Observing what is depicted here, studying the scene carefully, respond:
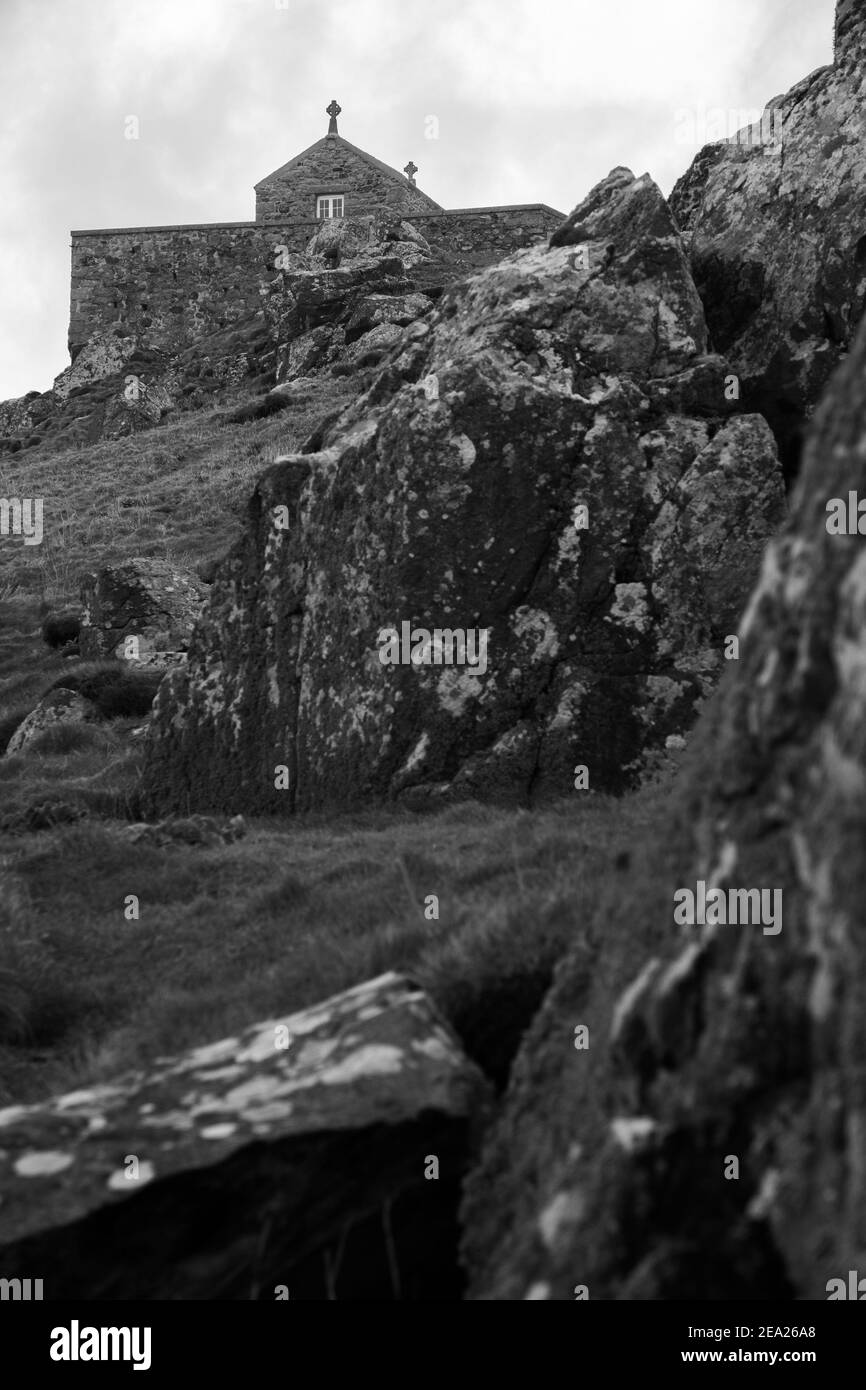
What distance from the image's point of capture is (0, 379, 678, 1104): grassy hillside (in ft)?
21.3

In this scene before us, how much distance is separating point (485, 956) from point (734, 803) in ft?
7.97

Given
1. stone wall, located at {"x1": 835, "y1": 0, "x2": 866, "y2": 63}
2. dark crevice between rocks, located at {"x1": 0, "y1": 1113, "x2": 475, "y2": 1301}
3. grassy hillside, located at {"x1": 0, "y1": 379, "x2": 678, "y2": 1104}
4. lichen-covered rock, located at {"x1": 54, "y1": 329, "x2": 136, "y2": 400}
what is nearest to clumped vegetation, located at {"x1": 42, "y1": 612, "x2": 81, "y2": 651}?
grassy hillside, located at {"x1": 0, "y1": 379, "x2": 678, "y2": 1104}

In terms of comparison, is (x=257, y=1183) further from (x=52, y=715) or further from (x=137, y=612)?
(x=137, y=612)

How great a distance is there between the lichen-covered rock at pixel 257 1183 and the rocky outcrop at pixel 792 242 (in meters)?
10.2

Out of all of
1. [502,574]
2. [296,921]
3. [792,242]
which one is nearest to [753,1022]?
[296,921]

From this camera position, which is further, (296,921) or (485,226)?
(485,226)

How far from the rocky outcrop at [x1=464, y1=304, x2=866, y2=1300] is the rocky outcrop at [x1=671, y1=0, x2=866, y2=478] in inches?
394

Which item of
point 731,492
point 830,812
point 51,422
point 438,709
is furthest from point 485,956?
point 51,422

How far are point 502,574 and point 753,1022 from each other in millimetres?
9223

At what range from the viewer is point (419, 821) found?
38.4 feet

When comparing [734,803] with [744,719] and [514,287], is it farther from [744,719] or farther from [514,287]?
[514,287]

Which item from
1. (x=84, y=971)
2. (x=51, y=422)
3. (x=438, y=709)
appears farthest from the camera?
Answer: (x=51, y=422)

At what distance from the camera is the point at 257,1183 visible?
488cm

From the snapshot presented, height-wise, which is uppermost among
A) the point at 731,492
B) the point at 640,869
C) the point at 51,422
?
the point at 51,422
